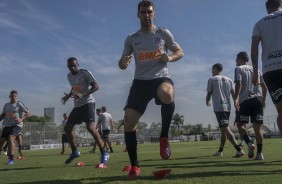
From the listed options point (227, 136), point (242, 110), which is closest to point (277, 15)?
point (242, 110)

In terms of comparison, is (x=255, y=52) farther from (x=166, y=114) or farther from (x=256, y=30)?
(x=166, y=114)

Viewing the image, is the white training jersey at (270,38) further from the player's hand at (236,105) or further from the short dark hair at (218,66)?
the short dark hair at (218,66)

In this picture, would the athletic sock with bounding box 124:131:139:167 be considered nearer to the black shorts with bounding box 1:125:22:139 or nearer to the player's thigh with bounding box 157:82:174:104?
the player's thigh with bounding box 157:82:174:104

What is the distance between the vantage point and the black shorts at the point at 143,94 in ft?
17.4

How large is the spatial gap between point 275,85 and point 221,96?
4.91 m

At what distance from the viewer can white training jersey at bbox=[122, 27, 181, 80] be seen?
213 inches

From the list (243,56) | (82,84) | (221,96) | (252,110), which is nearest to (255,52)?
(252,110)

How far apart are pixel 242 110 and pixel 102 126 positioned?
11371 mm

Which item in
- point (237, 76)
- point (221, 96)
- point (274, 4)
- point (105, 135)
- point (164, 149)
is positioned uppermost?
point (274, 4)

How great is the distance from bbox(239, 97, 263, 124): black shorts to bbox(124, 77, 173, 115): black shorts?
3705mm

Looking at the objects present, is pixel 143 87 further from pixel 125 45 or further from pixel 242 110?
pixel 242 110

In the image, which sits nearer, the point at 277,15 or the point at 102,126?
the point at 277,15

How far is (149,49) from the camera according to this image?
5.46m

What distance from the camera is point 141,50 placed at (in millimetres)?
5504
